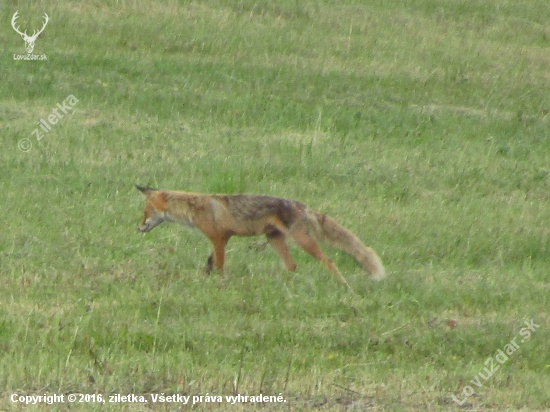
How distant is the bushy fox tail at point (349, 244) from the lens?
8.92 m

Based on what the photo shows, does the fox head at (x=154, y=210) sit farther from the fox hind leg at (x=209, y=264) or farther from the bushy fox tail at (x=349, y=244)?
the bushy fox tail at (x=349, y=244)

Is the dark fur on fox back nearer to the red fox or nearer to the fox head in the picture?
the red fox

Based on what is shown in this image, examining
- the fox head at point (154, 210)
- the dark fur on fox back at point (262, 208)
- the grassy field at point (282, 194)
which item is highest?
the dark fur on fox back at point (262, 208)

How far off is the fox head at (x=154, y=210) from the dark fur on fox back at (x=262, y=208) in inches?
29.2

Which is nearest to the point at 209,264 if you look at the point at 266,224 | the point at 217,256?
the point at 217,256

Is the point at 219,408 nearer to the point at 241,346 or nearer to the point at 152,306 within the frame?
the point at 241,346

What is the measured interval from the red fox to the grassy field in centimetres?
25

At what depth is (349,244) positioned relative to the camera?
9.04 m

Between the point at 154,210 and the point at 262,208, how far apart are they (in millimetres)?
1164

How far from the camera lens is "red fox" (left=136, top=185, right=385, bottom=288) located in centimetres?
882

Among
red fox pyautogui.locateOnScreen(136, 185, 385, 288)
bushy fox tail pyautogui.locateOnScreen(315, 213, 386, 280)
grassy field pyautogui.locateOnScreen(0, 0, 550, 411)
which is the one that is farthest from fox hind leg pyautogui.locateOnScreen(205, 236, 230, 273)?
bushy fox tail pyautogui.locateOnScreen(315, 213, 386, 280)

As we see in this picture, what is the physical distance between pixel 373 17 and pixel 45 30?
7793 millimetres

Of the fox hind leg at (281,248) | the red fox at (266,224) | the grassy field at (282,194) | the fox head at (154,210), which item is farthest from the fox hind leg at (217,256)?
the fox head at (154,210)

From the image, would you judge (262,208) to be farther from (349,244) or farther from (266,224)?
(349,244)
